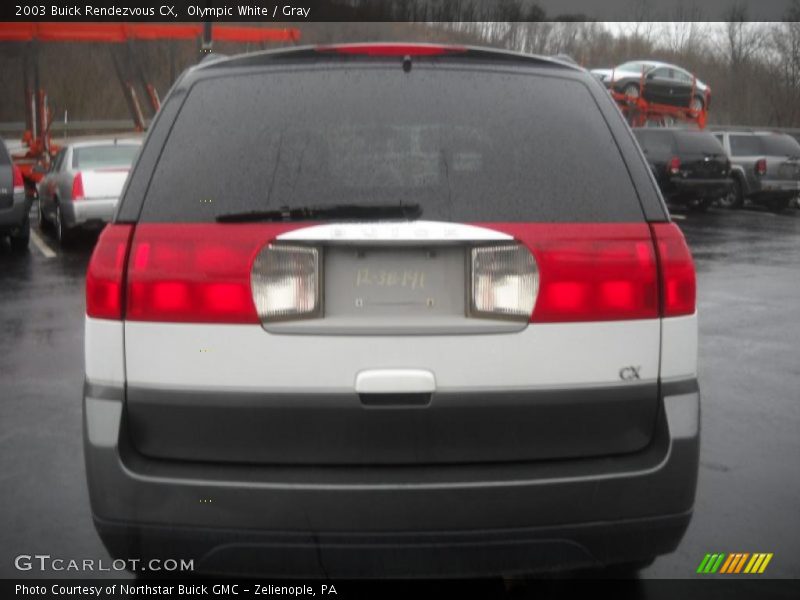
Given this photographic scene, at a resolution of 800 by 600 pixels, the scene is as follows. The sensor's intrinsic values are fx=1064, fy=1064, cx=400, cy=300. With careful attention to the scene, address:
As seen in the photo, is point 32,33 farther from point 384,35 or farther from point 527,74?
point 527,74

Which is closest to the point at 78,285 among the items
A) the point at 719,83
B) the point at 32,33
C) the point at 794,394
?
the point at 794,394

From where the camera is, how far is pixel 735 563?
3.82m

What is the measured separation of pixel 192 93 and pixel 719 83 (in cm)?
5181

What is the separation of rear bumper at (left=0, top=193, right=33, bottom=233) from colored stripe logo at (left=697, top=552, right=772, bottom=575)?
11.9 meters

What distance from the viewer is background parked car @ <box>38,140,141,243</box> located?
1439 cm

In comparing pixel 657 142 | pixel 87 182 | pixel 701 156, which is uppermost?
pixel 657 142

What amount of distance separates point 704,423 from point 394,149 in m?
3.47

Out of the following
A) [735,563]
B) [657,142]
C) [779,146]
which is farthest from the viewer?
[779,146]

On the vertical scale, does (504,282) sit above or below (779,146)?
above

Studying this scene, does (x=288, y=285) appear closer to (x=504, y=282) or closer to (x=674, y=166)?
(x=504, y=282)

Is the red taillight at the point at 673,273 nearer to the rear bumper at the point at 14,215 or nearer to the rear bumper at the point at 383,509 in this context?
the rear bumper at the point at 383,509

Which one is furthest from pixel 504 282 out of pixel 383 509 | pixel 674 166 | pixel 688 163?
pixel 688 163

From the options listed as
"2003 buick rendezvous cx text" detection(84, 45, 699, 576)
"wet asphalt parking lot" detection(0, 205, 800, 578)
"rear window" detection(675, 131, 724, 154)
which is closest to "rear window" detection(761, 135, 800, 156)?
"rear window" detection(675, 131, 724, 154)

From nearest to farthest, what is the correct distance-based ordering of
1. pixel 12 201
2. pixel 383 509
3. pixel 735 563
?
pixel 383 509
pixel 735 563
pixel 12 201
